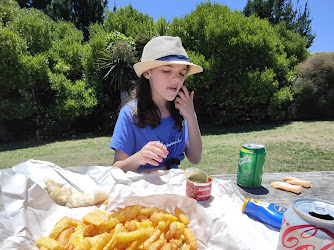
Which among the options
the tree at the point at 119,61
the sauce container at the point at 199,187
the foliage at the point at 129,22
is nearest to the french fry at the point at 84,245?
the sauce container at the point at 199,187

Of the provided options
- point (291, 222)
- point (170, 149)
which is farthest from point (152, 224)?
point (170, 149)

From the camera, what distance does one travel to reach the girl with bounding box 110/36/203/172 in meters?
1.98

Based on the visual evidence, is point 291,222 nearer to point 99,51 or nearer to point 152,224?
point 152,224

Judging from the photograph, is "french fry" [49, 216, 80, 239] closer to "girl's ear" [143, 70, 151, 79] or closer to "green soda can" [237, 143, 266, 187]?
"green soda can" [237, 143, 266, 187]

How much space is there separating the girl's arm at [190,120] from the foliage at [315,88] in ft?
41.1

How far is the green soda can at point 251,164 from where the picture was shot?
1596mm

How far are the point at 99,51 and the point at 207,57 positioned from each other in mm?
5233

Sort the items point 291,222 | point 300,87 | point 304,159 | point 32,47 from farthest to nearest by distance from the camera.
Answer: point 300,87
point 32,47
point 304,159
point 291,222

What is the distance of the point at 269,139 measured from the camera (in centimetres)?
853

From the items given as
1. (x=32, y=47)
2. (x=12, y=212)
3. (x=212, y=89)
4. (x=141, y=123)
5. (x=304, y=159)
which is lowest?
(x=304, y=159)

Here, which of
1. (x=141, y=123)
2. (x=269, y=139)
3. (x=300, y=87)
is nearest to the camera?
(x=141, y=123)

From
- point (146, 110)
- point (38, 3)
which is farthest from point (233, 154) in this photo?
point (38, 3)

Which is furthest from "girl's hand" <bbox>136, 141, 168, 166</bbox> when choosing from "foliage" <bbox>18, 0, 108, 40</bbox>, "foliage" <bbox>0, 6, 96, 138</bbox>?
"foliage" <bbox>18, 0, 108, 40</bbox>

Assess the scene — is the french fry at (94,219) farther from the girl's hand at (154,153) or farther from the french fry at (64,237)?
the girl's hand at (154,153)
